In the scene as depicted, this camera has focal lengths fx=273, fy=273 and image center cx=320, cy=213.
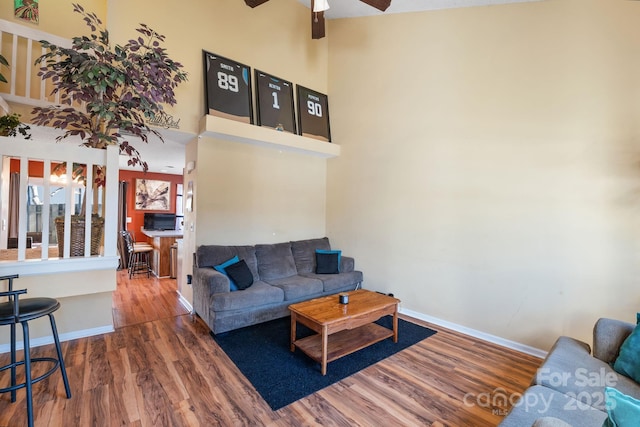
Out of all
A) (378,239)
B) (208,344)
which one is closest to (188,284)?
(208,344)

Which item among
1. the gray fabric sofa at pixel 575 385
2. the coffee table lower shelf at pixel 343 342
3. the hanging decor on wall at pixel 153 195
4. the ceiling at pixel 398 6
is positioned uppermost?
the ceiling at pixel 398 6

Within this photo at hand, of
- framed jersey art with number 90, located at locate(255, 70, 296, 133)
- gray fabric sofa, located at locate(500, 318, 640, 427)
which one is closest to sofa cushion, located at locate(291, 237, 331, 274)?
framed jersey art with number 90, located at locate(255, 70, 296, 133)

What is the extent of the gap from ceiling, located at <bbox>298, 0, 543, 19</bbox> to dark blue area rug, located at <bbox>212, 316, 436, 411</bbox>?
386cm

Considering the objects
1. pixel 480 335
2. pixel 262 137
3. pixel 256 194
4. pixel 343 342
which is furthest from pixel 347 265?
pixel 262 137

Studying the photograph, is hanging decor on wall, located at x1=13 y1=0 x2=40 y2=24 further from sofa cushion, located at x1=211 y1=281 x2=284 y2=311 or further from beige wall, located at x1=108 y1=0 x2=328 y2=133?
sofa cushion, located at x1=211 y1=281 x2=284 y2=311

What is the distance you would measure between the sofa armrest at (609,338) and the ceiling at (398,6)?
10.3 ft

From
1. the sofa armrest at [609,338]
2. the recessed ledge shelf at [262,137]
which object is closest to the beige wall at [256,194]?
the recessed ledge shelf at [262,137]

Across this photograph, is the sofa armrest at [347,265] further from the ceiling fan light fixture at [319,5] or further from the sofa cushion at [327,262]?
the ceiling fan light fixture at [319,5]

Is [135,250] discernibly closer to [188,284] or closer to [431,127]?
[188,284]

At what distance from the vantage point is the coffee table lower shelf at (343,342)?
252cm

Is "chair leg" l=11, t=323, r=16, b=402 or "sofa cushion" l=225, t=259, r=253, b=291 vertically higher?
"sofa cushion" l=225, t=259, r=253, b=291

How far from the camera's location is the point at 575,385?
1602mm

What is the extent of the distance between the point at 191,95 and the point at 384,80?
2.69 meters

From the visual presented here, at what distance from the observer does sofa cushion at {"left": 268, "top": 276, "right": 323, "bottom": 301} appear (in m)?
3.51
